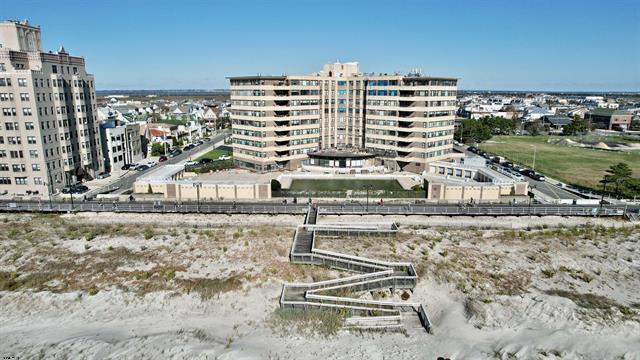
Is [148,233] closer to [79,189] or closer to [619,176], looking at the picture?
[79,189]

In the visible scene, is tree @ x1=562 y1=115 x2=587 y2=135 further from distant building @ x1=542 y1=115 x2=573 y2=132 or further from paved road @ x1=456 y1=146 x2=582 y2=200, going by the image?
paved road @ x1=456 y1=146 x2=582 y2=200

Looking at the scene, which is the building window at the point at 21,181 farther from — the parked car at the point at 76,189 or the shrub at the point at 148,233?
the shrub at the point at 148,233

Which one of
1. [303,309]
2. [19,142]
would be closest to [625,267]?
[303,309]

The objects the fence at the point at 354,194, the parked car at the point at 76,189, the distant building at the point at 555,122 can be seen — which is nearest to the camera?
the fence at the point at 354,194

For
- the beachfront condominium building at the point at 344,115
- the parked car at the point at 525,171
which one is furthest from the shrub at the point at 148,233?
the parked car at the point at 525,171

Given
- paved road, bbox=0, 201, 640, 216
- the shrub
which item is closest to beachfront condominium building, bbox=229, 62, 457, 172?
paved road, bbox=0, 201, 640, 216

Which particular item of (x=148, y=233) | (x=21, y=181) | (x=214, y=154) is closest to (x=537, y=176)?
(x=148, y=233)
